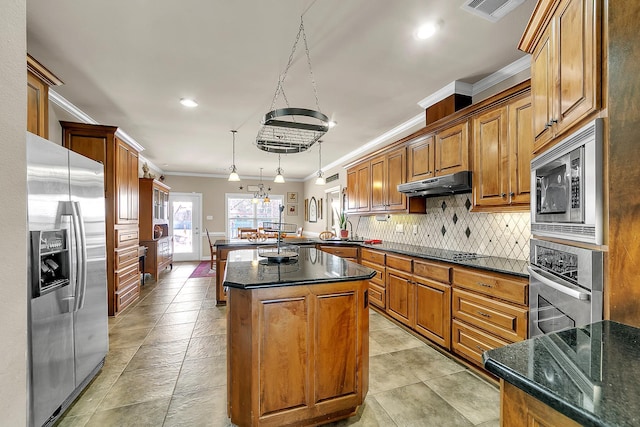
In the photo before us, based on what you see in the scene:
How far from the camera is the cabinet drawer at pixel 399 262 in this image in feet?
10.3

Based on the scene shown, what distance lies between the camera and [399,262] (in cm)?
330

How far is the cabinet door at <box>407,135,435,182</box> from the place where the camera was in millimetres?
3172

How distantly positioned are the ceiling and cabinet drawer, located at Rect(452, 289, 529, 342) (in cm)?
207

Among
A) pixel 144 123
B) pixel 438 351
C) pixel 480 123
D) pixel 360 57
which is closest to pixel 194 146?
pixel 144 123

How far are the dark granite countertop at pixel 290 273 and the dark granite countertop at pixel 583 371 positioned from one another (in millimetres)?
1068

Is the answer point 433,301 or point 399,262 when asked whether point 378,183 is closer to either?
point 399,262

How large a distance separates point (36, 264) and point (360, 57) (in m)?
2.71

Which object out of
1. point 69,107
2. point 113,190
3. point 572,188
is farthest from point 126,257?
point 572,188

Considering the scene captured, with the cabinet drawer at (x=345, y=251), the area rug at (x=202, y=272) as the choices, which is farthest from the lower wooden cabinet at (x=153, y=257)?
the cabinet drawer at (x=345, y=251)

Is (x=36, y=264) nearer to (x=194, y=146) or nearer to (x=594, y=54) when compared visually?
(x=594, y=54)

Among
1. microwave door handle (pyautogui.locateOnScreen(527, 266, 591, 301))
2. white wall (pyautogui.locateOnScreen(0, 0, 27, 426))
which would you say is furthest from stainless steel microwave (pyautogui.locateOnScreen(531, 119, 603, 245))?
white wall (pyautogui.locateOnScreen(0, 0, 27, 426))

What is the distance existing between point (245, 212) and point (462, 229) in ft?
23.4

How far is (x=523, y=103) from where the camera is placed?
7.16 ft

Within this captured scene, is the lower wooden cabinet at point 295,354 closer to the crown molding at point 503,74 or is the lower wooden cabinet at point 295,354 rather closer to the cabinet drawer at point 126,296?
the crown molding at point 503,74
